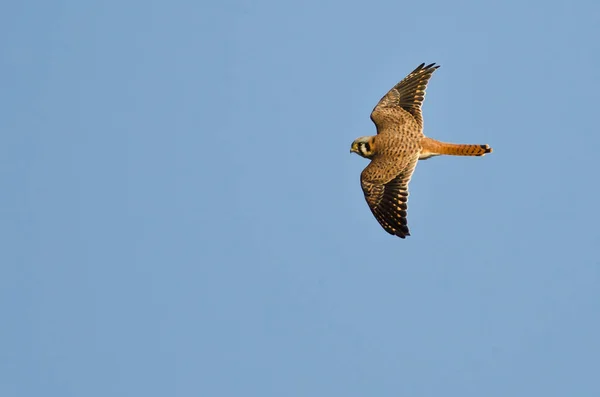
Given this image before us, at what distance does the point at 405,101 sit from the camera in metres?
20.1

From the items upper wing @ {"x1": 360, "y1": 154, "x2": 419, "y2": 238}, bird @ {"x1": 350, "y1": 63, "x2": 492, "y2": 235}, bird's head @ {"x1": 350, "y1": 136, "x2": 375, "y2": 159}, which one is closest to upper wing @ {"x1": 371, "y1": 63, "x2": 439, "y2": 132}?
bird @ {"x1": 350, "y1": 63, "x2": 492, "y2": 235}

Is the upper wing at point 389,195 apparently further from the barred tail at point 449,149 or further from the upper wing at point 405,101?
the upper wing at point 405,101

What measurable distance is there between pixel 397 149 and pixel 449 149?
2.89ft

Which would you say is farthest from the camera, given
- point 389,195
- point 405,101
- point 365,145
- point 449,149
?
point 405,101

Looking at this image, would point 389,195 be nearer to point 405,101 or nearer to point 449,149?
point 449,149

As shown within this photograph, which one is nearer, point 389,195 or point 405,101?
point 389,195

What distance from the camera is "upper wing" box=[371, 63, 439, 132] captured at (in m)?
19.8

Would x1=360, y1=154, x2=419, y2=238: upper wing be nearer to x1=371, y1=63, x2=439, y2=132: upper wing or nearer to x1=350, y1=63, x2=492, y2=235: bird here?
x1=350, y1=63, x2=492, y2=235: bird

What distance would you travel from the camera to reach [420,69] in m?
20.5

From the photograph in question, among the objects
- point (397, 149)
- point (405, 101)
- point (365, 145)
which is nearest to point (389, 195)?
point (397, 149)

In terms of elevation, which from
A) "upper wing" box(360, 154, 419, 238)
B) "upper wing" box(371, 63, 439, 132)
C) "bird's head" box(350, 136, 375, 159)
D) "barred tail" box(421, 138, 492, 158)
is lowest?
"upper wing" box(360, 154, 419, 238)

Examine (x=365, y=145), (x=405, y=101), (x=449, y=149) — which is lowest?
(x=449, y=149)

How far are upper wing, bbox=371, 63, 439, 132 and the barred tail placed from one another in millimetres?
687

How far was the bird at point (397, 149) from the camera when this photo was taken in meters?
18.3
